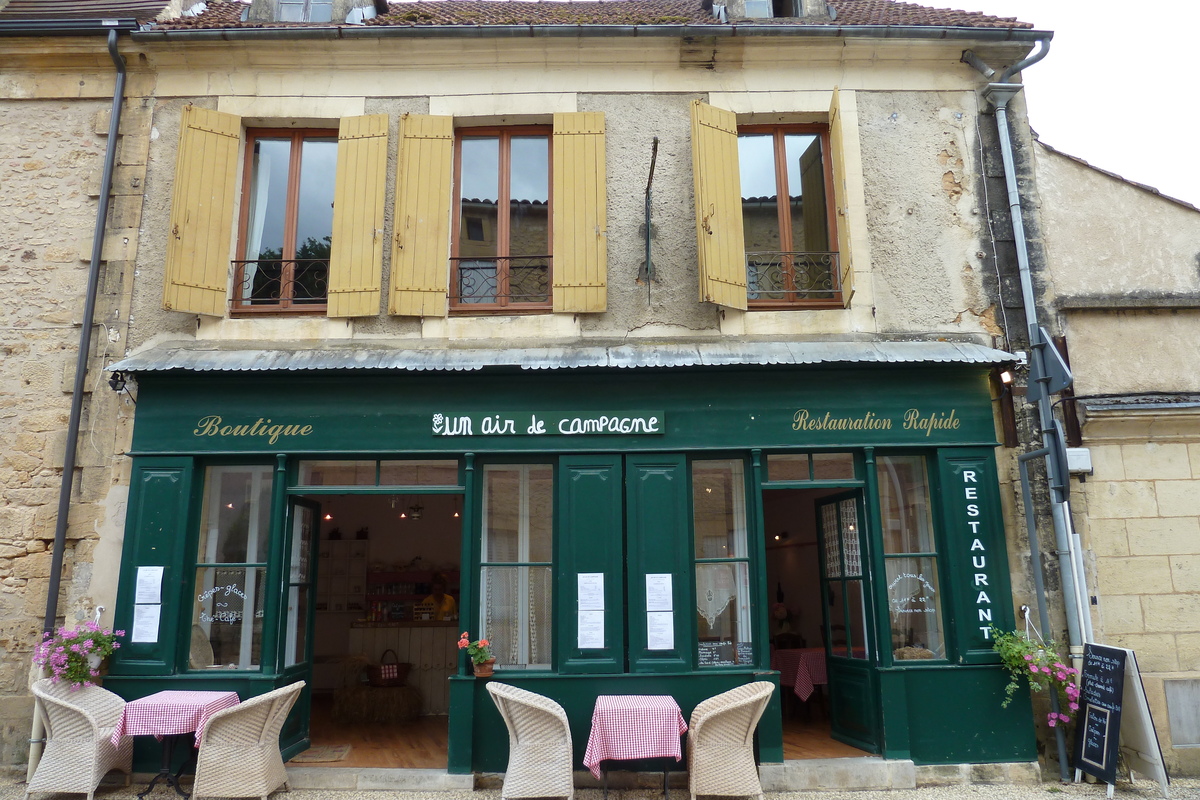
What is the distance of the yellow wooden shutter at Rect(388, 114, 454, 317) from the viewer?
697 cm

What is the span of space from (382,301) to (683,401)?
268cm

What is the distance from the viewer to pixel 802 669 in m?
7.88

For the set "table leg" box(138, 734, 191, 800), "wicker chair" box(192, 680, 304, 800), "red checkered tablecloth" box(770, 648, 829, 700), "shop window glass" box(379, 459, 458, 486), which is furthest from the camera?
"red checkered tablecloth" box(770, 648, 829, 700)

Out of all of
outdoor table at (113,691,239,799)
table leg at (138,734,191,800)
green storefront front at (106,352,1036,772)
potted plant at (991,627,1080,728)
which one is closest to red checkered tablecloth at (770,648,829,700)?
green storefront front at (106,352,1036,772)

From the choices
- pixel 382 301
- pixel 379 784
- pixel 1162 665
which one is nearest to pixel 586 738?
pixel 379 784

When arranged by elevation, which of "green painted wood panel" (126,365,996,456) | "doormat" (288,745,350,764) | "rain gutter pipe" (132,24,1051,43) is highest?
"rain gutter pipe" (132,24,1051,43)

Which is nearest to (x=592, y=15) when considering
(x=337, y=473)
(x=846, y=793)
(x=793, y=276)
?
(x=793, y=276)

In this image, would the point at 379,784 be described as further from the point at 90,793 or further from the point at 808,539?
the point at 808,539

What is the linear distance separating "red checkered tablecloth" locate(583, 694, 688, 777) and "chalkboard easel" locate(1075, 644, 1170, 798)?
2964 mm

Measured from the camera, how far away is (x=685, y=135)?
7367mm

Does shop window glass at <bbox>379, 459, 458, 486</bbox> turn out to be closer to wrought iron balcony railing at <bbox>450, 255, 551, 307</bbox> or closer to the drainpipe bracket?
wrought iron balcony railing at <bbox>450, 255, 551, 307</bbox>

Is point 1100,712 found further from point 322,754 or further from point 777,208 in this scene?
point 322,754

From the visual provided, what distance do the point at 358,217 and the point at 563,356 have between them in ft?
7.15

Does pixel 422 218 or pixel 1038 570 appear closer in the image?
pixel 1038 570
